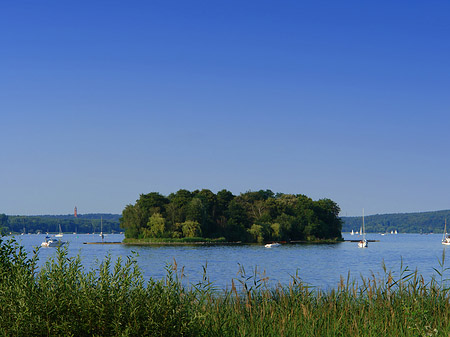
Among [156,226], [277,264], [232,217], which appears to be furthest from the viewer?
[232,217]

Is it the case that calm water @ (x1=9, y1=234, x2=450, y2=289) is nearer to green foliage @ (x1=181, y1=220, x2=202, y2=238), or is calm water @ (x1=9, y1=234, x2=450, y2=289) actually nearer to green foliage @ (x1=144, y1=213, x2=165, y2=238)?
green foliage @ (x1=144, y1=213, x2=165, y2=238)

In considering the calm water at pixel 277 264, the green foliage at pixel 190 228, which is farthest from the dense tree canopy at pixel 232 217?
the calm water at pixel 277 264

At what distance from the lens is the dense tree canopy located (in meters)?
132

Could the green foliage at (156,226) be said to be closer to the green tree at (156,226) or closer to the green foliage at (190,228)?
the green tree at (156,226)

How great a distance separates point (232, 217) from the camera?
144m

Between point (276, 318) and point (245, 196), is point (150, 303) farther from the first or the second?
point (245, 196)

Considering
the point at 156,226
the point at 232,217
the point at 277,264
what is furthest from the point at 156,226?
the point at 277,264

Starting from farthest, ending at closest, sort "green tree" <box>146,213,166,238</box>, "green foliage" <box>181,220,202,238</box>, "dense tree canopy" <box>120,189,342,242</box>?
"dense tree canopy" <box>120,189,342,242</box>, "green foliage" <box>181,220,202,238</box>, "green tree" <box>146,213,166,238</box>

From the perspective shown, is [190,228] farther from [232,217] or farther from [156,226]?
[232,217]

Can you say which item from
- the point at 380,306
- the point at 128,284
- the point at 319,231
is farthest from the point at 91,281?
the point at 319,231

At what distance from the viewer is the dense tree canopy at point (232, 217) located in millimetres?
131750

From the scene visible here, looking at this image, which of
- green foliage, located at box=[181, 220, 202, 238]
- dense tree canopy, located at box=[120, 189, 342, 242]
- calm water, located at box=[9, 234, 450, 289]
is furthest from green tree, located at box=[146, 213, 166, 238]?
calm water, located at box=[9, 234, 450, 289]

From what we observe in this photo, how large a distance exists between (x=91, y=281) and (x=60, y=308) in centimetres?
102

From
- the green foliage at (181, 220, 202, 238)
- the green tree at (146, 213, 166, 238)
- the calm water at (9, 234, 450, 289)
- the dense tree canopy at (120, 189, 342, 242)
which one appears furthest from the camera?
the dense tree canopy at (120, 189, 342, 242)
